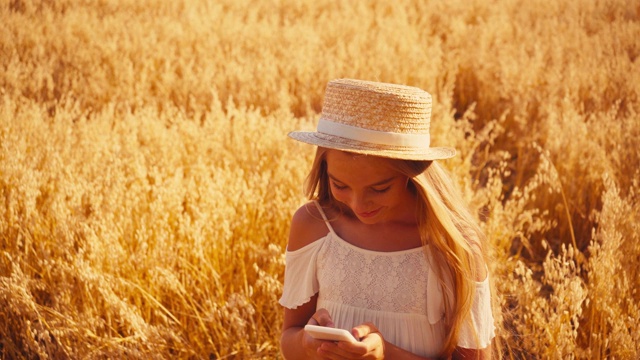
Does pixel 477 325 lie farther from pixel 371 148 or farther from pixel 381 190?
pixel 371 148

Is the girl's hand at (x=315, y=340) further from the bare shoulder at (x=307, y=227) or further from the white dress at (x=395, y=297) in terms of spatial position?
the bare shoulder at (x=307, y=227)

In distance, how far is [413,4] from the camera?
29.2 feet

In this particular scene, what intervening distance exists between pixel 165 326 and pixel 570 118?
3.00 m

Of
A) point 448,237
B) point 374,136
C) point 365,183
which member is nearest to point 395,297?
point 448,237

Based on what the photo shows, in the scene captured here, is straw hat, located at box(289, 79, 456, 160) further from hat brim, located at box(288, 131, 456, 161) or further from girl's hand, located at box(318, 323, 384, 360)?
girl's hand, located at box(318, 323, 384, 360)

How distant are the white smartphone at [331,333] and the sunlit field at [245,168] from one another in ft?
2.25

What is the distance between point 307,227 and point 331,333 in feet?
1.40

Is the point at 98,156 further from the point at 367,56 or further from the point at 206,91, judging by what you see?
the point at 367,56

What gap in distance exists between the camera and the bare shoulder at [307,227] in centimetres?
163

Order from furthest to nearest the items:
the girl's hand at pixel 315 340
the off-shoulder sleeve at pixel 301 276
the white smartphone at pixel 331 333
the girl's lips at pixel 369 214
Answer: the off-shoulder sleeve at pixel 301 276, the girl's lips at pixel 369 214, the girl's hand at pixel 315 340, the white smartphone at pixel 331 333

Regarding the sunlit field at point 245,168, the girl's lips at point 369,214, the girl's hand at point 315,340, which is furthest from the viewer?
the sunlit field at point 245,168

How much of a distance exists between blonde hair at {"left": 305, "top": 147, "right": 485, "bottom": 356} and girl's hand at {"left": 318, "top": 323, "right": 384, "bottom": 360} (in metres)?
0.23

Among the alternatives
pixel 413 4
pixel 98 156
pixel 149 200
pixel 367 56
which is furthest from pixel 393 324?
pixel 413 4

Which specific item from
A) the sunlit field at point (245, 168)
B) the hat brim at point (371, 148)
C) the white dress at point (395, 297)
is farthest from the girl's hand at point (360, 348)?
the sunlit field at point (245, 168)
